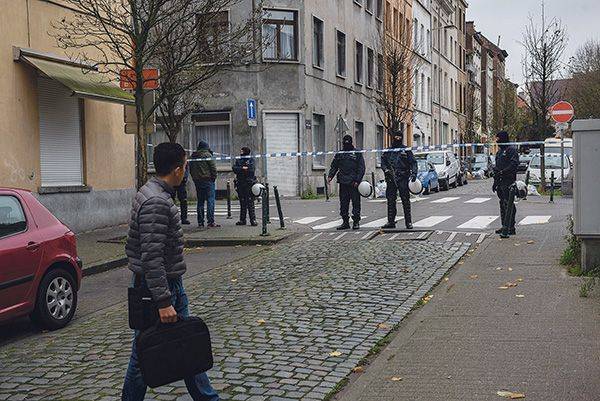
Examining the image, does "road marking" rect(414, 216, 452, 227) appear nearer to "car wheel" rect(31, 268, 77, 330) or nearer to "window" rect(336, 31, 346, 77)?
"car wheel" rect(31, 268, 77, 330)

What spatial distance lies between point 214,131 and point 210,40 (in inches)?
609

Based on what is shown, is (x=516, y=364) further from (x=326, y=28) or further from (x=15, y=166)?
(x=326, y=28)

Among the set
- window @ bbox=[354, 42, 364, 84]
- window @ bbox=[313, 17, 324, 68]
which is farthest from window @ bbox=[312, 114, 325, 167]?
window @ bbox=[354, 42, 364, 84]

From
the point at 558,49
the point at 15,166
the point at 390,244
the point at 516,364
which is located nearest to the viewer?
the point at 516,364

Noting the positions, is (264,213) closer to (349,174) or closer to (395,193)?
(349,174)

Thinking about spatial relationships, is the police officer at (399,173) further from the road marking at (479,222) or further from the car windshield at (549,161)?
the car windshield at (549,161)

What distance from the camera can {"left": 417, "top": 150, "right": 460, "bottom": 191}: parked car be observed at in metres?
36.2

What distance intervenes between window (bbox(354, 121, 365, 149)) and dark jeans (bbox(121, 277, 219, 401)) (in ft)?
116

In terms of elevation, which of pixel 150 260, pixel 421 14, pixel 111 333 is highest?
pixel 421 14

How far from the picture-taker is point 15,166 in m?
15.2

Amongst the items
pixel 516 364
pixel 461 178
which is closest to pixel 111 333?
pixel 516 364

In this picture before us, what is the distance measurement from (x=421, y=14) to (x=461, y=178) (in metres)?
18.2

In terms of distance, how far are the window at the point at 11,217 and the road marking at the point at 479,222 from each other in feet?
34.4

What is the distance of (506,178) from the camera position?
14484 mm
